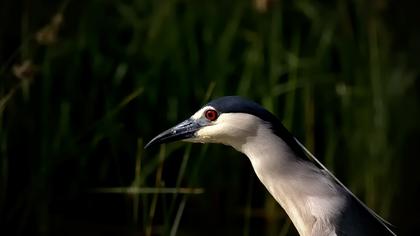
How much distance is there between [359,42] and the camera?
6.52 metres

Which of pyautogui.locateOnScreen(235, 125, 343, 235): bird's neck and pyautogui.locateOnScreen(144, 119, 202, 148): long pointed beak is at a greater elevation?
pyautogui.locateOnScreen(144, 119, 202, 148): long pointed beak

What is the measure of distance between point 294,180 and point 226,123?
311 mm

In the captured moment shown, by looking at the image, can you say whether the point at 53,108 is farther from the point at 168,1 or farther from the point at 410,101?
the point at 410,101

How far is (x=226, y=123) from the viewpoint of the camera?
4426mm

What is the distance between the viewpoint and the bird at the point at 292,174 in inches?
168

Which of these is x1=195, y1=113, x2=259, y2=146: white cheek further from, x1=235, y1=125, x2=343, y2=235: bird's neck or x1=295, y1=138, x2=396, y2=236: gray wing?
x1=295, y1=138, x2=396, y2=236: gray wing

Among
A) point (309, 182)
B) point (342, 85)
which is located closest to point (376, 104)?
point (342, 85)

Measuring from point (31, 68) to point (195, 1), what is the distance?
6.08ft

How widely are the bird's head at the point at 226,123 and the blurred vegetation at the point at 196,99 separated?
1.27m

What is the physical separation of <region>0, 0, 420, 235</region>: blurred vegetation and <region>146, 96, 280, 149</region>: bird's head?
127cm

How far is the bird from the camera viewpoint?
4.27 m

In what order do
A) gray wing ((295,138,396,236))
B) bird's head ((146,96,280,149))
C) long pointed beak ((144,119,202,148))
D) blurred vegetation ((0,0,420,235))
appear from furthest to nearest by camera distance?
blurred vegetation ((0,0,420,235)), long pointed beak ((144,119,202,148)), bird's head ((146,96,280,149)), gray wing ((295,138,396,236))

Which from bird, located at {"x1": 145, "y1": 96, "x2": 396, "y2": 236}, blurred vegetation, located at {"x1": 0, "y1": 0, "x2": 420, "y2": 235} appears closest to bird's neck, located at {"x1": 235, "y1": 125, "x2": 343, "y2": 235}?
bird, located at {"x1": 145, "y1": 96, "x2": 396, "y2": 236}

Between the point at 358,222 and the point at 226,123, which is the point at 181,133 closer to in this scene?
the point at 226,123
